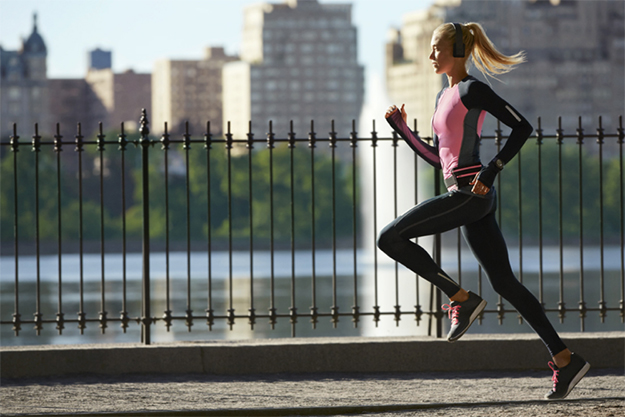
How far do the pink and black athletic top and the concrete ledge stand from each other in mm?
2459

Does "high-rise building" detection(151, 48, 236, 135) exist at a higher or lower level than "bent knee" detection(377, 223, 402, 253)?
higher

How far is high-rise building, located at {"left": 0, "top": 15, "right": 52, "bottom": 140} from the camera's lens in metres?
133

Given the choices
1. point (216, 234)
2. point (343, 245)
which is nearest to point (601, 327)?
point (343, 245)

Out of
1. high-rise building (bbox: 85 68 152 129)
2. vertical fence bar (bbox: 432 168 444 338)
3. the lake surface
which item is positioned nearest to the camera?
vertical fence bar (bbox: 432 168 444 338)

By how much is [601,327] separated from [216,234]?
71.0 m

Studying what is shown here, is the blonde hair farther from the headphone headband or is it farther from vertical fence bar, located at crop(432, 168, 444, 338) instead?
vertical fence bar, located at crop(432, 168, 444, 338)

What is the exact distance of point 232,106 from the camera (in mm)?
151500

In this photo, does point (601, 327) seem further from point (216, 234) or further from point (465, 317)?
point (216, 234)

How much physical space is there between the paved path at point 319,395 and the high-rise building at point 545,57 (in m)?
118

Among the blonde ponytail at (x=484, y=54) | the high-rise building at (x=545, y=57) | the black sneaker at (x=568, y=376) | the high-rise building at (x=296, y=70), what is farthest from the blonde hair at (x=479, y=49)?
the high-rise building at (x=296, y=70)

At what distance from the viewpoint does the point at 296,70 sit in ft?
507

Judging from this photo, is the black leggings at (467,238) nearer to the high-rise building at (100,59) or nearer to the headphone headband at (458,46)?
the headphone headband at (458,46)

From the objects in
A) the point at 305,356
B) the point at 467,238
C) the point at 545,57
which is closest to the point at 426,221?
the point at 467,238

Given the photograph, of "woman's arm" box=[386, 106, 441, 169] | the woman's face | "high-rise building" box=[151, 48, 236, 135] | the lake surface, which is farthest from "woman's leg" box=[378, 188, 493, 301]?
"high-rise building" box=[151, 48, 236, 135]
